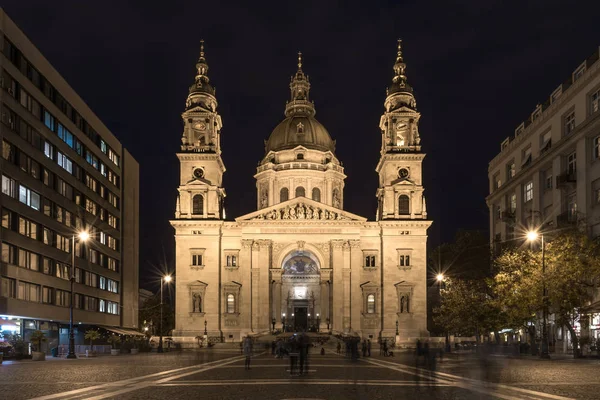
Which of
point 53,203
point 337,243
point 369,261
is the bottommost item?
point 369,261

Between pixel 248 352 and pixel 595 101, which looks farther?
pixel 595 101

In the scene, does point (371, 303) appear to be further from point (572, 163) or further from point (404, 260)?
point (572, 163)

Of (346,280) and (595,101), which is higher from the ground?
(595,101)

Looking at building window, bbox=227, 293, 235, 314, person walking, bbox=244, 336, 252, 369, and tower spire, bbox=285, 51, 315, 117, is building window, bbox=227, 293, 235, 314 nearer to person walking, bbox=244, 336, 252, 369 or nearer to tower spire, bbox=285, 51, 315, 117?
tower spire, bbox=285, 51, 315, 117

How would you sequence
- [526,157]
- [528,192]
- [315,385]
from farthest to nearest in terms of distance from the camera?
[526,157], [528,192], [315,385]

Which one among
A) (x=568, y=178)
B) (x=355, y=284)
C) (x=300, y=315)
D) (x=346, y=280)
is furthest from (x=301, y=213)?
(x=568, y=178)

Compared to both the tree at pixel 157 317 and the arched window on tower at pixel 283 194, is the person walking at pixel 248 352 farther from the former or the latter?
the tree at pixel 157 317

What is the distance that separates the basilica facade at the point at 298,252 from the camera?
93562mm

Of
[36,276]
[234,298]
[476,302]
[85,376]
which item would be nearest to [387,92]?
[234,298]

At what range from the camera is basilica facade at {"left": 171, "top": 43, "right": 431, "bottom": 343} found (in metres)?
93.6

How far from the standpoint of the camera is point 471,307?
63844 millimetres

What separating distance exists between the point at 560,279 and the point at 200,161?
55.9 m

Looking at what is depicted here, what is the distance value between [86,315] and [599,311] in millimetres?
51217

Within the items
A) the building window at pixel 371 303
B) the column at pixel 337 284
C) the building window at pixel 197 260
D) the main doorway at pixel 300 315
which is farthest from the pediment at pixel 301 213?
the main doorway at pixel 300 315
